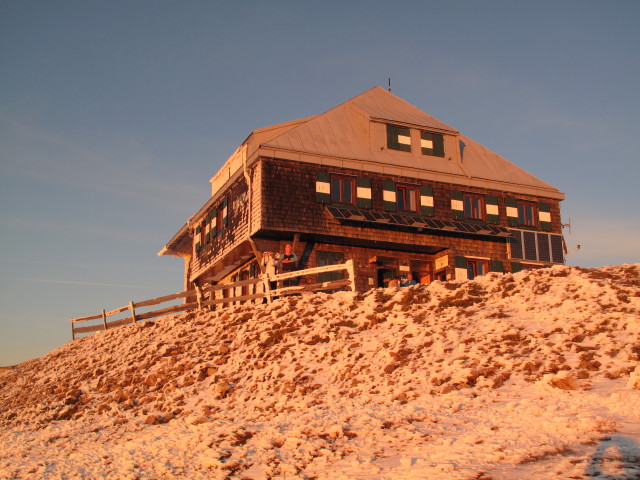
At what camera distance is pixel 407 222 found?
3011cm

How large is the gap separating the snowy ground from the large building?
6782 millimetres

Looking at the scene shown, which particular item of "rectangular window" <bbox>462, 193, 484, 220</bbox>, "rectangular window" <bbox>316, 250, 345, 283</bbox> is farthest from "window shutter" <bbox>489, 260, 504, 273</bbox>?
"rectangular window" <bbox>316, 250, 345, 283</bbox>

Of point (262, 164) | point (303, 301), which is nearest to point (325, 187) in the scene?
point (262, 164)

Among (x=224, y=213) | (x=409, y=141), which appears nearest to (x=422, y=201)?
(x=409, y=141)

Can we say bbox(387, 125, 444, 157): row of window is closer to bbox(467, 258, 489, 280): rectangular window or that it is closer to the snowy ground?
bbox(467, 258, 489, 280): rectangular window

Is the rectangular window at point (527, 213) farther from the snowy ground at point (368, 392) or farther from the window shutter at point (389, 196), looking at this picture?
the snowy ground at point (368, 392)

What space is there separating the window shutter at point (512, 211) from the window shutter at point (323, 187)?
30.6 ft

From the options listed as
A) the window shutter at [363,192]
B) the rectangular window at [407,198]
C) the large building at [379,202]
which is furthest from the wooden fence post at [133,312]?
the rectangular window at [407,198]

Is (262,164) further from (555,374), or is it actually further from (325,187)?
(555,374)

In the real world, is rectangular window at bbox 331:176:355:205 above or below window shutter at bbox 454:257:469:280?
above

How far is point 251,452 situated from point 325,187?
18153 millimetres

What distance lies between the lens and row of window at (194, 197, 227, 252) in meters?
33.8

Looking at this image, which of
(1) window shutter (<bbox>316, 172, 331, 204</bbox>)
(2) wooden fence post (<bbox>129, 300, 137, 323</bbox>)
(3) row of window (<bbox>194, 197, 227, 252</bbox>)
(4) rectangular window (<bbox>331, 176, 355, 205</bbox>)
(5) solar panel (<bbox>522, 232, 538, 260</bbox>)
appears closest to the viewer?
(2) wooden fence post (<bbox>129, 300, 137, 323</bbox>)

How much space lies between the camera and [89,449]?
15.1m
